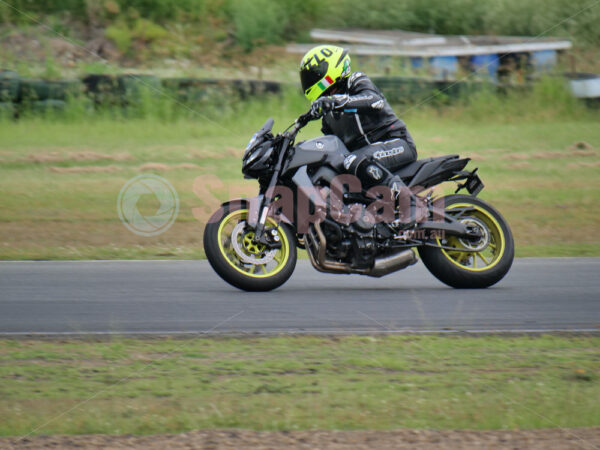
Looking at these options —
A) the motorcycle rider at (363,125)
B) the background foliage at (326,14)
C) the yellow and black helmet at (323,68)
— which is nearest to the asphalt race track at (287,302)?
the motorcycle rider at (363,125)

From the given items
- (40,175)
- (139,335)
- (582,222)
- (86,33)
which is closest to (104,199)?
(40,175)

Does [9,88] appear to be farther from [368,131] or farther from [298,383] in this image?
[298,383]

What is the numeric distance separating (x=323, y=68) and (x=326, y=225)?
1.28 metres

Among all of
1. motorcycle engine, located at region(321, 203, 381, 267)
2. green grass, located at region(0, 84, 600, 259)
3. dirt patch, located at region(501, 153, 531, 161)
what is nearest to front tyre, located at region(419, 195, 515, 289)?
motorcycle engine, located at region(321, 203, 381, 267)

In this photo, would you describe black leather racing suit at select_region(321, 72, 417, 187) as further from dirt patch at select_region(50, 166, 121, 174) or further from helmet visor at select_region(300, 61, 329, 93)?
dirt patch at select_region(50, 166, 121, 174)

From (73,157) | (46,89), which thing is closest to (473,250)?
(73,157)

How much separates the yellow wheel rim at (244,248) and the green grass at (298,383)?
1366 mm

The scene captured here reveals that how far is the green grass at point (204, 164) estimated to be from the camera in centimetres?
1114

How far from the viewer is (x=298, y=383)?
4.91 metres

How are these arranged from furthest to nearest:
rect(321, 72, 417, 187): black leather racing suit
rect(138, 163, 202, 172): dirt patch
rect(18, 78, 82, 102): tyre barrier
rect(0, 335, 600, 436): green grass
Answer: rect(18, 78, 82, 102): tyre barrier → rect(138, 163, 202, 172): dirt patch → rect(321, 72, 417, 187): black leather racing suit → rect(0, 335, 600, 436): green grass

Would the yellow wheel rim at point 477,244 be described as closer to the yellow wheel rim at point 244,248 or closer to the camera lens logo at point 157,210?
the yellow wheel rim at point 244,248

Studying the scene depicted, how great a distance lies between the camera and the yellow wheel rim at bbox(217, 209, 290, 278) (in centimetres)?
712

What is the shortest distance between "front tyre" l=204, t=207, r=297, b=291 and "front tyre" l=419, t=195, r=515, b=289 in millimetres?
1183

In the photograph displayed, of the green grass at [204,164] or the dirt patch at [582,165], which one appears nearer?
the green grass at [204,164]
